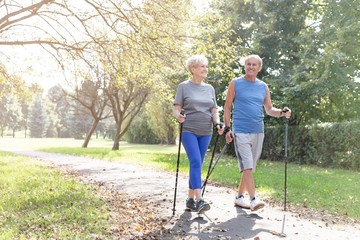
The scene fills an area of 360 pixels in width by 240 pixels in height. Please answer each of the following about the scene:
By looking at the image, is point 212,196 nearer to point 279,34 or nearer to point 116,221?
point 116,221

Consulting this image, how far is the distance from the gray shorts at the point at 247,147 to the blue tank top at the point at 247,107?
0.08 m

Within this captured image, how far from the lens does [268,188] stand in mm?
10016

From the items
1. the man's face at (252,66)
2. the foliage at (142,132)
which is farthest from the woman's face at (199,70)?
the foliage at (142,132)

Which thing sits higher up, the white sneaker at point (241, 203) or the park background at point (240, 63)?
the park background at point (240, 63)

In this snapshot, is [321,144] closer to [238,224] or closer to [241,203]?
[241,203]

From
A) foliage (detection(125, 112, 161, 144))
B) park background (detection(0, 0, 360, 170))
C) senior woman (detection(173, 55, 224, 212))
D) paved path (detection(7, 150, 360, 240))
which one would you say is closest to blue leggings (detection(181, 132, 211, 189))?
senior woman (detection(173, 55, 224, 212))

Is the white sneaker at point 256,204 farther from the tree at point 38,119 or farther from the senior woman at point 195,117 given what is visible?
the tree at point 38,119

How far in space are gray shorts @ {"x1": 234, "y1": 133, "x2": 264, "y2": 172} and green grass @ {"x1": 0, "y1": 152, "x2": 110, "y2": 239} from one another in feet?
7.04

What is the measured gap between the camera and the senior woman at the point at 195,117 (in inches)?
232

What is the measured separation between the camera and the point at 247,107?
20.1ft

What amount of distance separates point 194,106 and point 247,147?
101cm

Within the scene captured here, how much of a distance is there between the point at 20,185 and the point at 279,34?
1750cm

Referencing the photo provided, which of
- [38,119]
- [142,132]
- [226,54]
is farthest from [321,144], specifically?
[38,119]

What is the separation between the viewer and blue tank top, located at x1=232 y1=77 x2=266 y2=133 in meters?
6.12
